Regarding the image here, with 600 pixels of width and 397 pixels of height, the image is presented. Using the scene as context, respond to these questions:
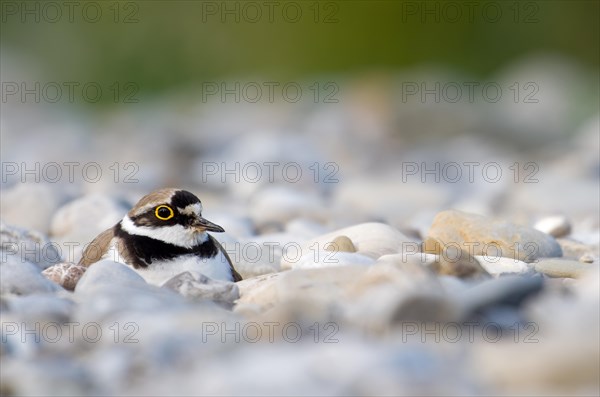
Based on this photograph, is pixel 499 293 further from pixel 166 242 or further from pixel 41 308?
pixel 166 242

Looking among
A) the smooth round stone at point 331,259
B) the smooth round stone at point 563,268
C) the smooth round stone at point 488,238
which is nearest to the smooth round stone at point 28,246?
the smooth round stone at point 331,259

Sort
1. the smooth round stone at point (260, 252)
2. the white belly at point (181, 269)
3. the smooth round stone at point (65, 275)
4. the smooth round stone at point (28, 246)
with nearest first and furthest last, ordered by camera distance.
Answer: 1. the smooth round stone at point (65, 275)
2. the white belly at point (181, 269)
3. the smooth round stone at point (28, 246)
4. the smooth round stone at point (260, 252)

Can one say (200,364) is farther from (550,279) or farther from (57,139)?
(57,139)

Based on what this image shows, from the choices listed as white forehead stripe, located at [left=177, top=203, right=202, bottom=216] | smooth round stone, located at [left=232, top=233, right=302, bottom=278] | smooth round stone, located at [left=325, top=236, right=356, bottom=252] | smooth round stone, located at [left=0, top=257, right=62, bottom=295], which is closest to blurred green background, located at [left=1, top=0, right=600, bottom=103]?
smooth round stone, located at [left=232, top=233, right=302, bottom=278]

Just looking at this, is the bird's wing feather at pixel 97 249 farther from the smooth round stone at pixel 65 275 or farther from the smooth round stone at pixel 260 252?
the smooth round stone at pixel 260 252

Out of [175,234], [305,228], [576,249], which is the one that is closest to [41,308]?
[175,234]
